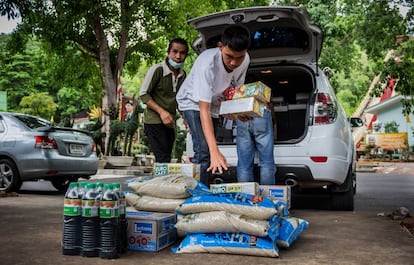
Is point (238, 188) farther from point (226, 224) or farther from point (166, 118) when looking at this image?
point (166, 118)

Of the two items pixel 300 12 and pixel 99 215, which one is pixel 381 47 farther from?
pixel 99 215

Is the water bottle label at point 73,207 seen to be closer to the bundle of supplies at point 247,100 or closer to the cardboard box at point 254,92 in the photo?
the bundle of supplies at point 247,100

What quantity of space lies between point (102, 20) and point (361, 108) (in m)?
25.3

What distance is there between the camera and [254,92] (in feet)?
12.3

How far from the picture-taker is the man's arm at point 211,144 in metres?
3.54

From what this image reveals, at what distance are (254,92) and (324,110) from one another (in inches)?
82.0

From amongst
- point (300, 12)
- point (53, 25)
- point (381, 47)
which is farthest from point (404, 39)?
point (53, 25)

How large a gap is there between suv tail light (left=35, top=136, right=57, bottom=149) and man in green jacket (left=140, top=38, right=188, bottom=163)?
11.6 feet

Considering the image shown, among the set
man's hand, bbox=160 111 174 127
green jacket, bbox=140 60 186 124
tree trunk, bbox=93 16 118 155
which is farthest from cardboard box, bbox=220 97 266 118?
tree trunk, bbox=93 16 118 155

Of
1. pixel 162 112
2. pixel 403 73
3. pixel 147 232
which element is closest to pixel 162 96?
pixel 162 112

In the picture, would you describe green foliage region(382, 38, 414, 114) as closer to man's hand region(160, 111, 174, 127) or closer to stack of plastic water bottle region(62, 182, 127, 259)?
man's hand region(160, 111, 174, 127)

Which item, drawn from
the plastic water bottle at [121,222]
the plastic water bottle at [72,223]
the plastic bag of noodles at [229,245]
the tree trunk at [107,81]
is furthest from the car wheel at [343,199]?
the tree trunk at [107,81]

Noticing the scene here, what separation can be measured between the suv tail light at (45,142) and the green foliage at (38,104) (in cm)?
3258

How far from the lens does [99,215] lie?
11.0 ft
